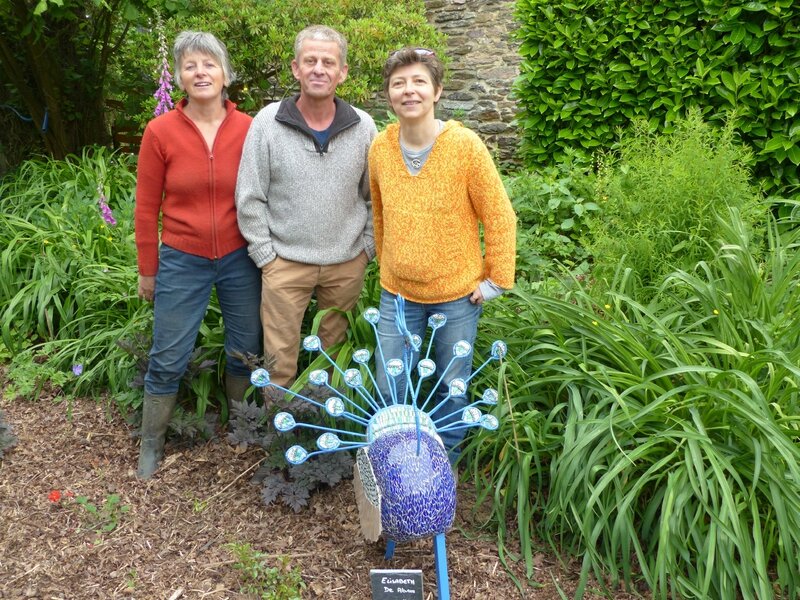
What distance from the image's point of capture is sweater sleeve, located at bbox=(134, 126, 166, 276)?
9.05 ft

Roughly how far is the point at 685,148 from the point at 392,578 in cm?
275

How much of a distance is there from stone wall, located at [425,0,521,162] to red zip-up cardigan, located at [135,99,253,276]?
4767 millimetres

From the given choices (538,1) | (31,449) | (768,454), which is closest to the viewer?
(768,454)

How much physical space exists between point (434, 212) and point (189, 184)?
1.03 meters

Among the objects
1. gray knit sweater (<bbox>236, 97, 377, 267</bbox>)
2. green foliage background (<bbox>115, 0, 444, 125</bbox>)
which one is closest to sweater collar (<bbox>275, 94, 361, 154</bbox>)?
gray knit sweater (<bbox>236, 97, 377, 267</bbox>)

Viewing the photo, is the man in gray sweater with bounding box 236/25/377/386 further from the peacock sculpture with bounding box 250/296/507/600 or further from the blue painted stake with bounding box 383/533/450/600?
the blue painted stake with bounding box 383/533/450/600

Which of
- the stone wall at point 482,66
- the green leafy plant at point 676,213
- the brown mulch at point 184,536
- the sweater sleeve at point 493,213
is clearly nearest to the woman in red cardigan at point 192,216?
the brown mulch at point 184,536

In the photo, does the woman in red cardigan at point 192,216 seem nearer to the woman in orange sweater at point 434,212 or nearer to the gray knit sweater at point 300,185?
the gray knit sweater at point 300,185

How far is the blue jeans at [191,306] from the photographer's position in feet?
9.49

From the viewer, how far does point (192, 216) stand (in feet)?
9.24

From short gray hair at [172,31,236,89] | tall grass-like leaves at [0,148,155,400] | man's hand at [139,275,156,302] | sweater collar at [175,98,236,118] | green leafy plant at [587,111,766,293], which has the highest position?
short gray hair at [172,31,236,89]

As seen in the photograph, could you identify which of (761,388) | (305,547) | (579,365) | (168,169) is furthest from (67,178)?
(761,388)

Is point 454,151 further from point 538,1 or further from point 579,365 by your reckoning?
point 538,1

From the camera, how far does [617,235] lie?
3.69m
